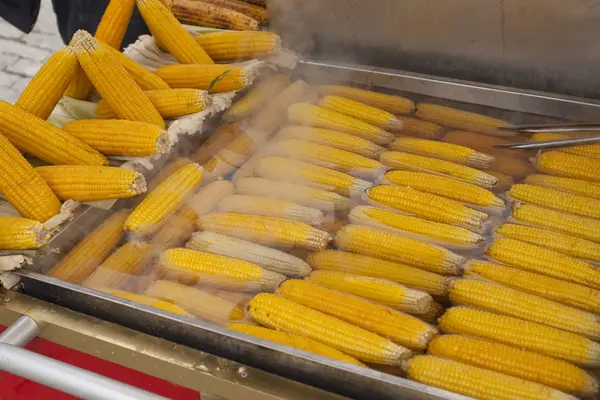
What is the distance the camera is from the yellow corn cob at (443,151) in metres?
2.12

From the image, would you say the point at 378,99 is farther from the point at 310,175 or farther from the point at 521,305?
the point at 521,305

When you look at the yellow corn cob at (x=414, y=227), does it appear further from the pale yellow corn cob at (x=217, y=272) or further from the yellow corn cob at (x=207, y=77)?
the yellow corn cob at (x=207, y=77)

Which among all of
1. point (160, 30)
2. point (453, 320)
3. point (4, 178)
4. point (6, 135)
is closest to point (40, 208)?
point (4, 178)

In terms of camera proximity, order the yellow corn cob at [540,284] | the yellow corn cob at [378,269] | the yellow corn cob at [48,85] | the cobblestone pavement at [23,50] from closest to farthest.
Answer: the yellow corn cob at [540,284], the yellow corn cob at [378,269], the yellow corn cob at [48,85], the cobblestone pavement at [23,50]

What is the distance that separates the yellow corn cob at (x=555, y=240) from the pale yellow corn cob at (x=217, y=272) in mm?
718

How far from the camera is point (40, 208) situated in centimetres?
185

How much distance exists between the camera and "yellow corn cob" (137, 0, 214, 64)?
8.24ft

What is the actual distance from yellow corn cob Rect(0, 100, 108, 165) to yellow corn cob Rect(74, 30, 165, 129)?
20 cm

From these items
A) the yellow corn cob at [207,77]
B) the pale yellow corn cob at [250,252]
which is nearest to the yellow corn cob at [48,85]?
the yellow corn cob at [207,77]

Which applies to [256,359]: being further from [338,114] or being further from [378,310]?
[338,114]

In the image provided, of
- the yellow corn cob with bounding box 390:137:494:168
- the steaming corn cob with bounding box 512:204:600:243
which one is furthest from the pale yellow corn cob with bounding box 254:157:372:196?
the steaming corn cob with bounding box 512:204:600:243

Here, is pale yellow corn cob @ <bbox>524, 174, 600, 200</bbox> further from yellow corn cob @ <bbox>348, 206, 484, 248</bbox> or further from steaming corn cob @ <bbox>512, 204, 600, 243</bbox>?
yellow corn cob @ <bbox>348, 206, 484, 248</bbox>

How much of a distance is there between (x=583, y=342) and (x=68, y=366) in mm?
1240

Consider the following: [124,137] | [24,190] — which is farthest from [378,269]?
[24,190]
